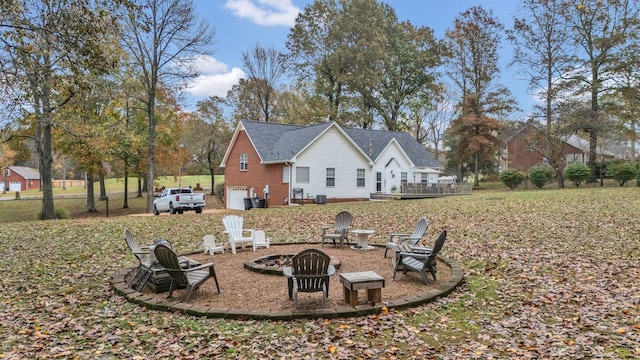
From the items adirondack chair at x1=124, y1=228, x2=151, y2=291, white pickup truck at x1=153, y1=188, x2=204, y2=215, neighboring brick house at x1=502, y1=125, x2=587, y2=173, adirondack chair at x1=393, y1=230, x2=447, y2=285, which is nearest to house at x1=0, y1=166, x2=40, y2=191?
white pickup truck at x1=153, y1=188, x2=204, y2=215

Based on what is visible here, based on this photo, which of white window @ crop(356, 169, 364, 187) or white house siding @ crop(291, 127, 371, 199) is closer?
white house siding @ crop(291, 127, 371, 199)

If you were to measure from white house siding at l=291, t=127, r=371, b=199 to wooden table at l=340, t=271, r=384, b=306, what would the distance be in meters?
19.9

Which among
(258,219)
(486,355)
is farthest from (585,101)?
(486,355)

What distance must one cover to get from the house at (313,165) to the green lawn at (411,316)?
1511cm

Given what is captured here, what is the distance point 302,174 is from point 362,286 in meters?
20.5

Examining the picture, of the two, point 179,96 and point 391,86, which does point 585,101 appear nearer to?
point 391,86

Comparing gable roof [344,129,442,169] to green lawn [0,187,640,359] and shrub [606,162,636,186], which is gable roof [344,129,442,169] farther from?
green lawn [0,187,640,359]

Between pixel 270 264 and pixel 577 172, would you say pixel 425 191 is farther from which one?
pixel 270 264

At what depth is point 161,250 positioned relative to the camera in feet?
19.6

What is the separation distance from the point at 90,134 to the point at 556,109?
3262 cm

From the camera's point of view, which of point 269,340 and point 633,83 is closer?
point 269,340

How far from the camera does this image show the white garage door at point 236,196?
29.5 meters

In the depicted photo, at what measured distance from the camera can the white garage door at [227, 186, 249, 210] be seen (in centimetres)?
2948

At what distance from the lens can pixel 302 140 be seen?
87.8 ft
